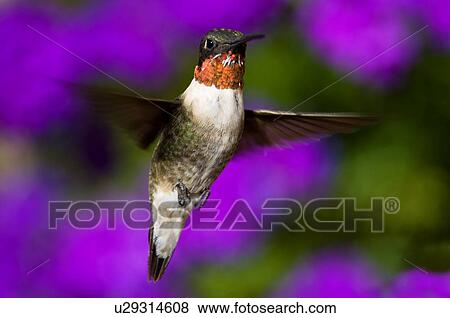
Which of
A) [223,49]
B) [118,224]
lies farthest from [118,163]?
[223,49]

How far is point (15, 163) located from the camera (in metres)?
0.83

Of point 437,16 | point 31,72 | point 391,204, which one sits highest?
point 437,16

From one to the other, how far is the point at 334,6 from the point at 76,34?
348 millimetres

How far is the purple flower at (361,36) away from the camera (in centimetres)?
80

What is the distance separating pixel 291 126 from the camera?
606mm

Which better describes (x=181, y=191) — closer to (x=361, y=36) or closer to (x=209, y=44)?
(x=209, y=44)

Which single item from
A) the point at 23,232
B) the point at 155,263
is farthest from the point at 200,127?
the point at 23,232

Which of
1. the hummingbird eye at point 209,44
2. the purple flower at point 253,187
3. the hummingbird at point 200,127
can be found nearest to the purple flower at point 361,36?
the purple flower at point 253,187

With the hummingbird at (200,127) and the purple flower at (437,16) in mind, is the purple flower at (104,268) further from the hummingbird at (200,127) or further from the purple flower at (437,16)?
the purple flower at (437,16)

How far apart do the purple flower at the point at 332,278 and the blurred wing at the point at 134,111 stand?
0.32 meters

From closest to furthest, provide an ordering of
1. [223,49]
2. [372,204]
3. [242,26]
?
[223,49], [242,26], [372,204]

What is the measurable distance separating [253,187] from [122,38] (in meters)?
0.26

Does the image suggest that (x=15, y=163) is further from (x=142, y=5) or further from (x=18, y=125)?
(x=142, y=5)

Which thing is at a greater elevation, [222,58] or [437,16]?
[437,16]
